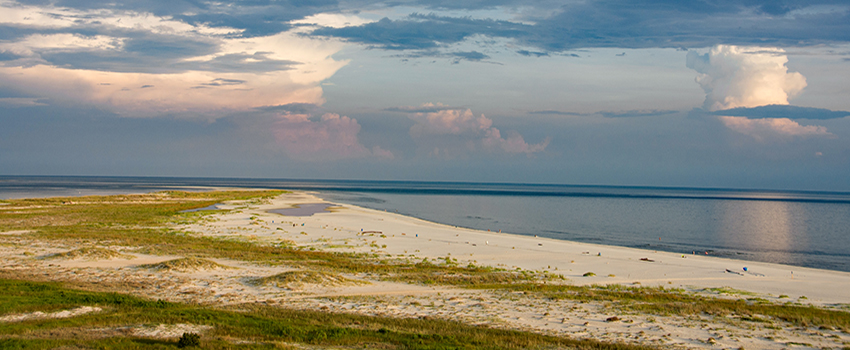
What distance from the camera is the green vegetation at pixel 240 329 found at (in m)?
14.4

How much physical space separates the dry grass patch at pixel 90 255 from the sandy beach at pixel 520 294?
0.48m

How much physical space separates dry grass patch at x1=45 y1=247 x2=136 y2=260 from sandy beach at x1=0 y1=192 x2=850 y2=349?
0.48 metres

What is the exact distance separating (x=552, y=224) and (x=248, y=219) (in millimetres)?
44956

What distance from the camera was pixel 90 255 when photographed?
100.0 ft

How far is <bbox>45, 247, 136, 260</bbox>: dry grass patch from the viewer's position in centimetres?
3023

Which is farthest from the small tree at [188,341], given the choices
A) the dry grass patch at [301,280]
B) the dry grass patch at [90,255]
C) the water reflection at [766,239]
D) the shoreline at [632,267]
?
the water reflection at [766,239]

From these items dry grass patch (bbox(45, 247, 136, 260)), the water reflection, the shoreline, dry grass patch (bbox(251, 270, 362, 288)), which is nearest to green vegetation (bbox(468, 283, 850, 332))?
the shoreline

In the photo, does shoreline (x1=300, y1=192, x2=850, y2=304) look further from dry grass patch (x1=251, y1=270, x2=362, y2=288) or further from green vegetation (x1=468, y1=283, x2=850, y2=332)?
dry grass patch (x1=251, y1=270, x2=362, y2=288)

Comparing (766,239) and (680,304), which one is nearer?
(680,304)

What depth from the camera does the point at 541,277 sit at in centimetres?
2916

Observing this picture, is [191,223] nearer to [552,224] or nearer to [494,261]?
[494,261]

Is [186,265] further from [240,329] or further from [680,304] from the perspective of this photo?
[680,304]

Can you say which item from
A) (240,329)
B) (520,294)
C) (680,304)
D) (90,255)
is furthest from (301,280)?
(680,304)

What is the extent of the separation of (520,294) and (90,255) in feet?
84.8
